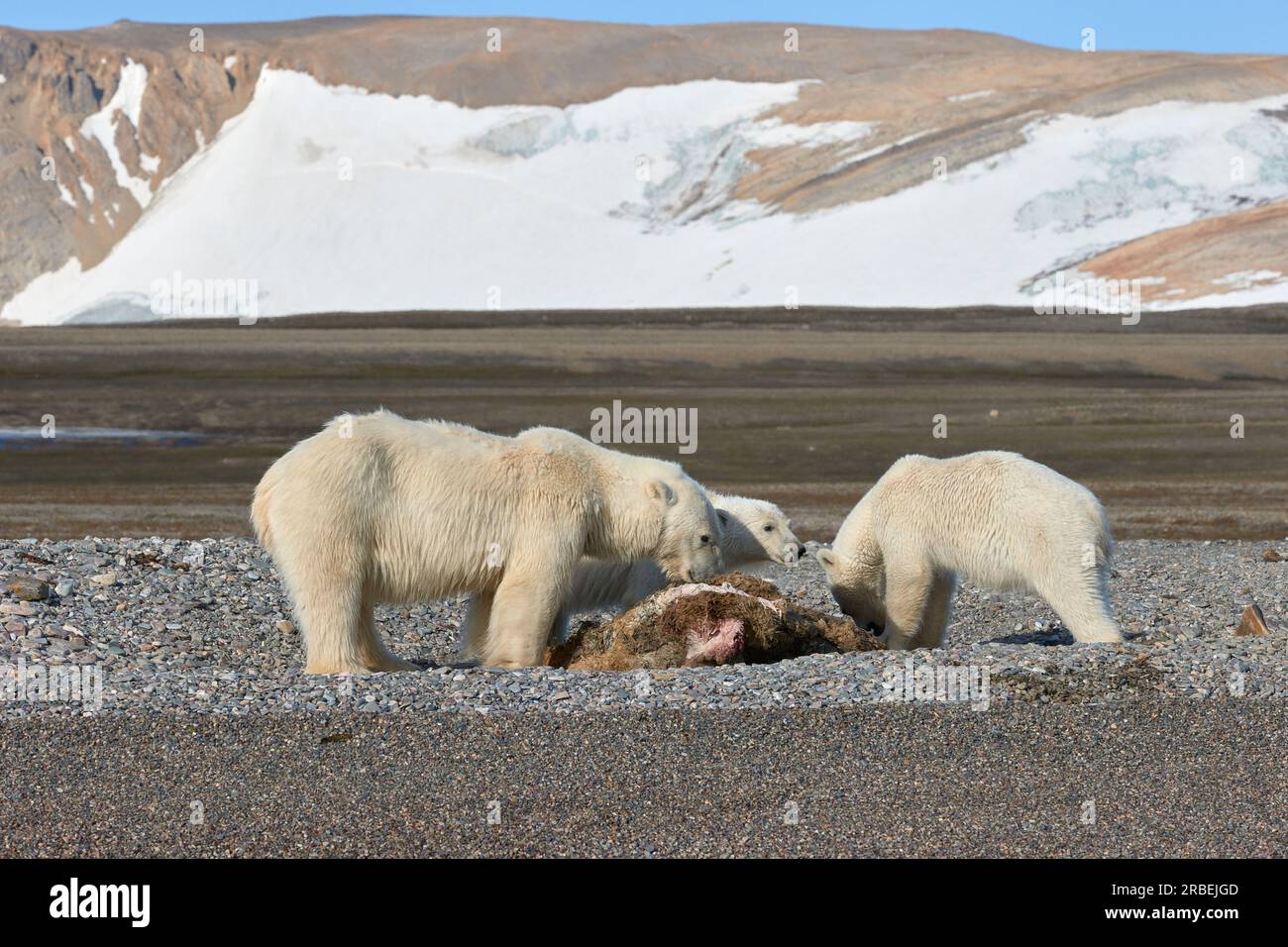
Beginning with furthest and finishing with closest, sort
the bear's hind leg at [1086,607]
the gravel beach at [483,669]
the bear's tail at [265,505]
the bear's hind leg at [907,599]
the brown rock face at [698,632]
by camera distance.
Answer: the bear's hind leg at [907,599]
the bear's hind leg at [1086,607]
the brown rock face at [698,632]
the bear's tail at [265,505]
the gravel beach at [483,669]

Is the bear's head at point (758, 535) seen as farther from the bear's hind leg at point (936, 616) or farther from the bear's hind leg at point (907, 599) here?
the bear's hind leg at point (936, 616)

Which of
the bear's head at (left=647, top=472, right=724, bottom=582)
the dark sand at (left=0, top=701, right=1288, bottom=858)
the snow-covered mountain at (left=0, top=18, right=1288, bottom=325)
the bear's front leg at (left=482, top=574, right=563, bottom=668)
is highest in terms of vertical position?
the snow-covered mountain at (left=0, top=18, right=1288, bottom=325)

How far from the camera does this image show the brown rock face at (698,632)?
32.9 feet

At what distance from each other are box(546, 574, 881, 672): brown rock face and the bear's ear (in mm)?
600

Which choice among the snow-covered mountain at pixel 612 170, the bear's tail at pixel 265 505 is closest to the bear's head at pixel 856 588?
the bear's tail at pixel 265 505

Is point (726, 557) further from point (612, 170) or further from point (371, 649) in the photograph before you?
point (612, 170)

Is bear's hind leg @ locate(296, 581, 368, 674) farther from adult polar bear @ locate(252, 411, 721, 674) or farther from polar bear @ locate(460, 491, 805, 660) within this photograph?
polar bear @ locate(460, 491, 805, 660)

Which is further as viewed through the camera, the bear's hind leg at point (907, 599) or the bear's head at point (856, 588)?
the bear's head at point (856, 588)

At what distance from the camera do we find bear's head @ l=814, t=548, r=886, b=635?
1157 cm

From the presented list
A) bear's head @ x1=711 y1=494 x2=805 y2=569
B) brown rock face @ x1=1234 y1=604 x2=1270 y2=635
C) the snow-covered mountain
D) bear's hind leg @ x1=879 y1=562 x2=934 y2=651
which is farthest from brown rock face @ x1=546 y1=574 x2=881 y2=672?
the snow-covered mountain

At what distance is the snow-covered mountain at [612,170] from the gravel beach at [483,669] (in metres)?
62.0

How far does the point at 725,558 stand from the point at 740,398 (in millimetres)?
27645

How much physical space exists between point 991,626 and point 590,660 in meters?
4.34

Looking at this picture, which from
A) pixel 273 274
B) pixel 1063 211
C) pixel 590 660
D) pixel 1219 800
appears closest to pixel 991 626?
pixel 590 660
